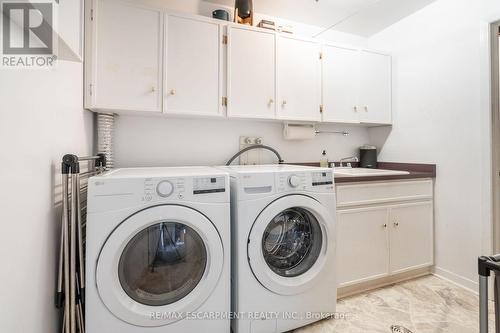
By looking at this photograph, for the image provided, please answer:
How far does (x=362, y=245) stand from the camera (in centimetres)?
181

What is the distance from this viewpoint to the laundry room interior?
101cm

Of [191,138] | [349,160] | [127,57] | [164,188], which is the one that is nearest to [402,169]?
[349,160]

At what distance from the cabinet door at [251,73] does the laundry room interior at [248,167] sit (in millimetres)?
12

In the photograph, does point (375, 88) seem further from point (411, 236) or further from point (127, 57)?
point (127, 57)

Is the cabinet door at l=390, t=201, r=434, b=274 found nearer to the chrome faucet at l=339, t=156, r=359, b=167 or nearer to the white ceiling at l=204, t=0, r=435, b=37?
the chrome faucet at l=339, t=156, r=359, b=167

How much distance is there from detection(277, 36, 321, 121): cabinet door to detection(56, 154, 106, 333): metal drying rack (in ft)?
4.78

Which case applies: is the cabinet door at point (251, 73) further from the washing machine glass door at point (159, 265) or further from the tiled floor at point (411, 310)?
the tiled floor at point (411, 310)

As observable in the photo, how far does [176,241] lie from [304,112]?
1.46 m

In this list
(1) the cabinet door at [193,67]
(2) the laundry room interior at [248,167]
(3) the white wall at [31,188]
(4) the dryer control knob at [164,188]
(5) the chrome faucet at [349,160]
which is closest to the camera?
(3) the white wall at [31,188]

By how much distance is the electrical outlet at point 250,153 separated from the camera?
2170 millimetres

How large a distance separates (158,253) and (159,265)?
0.20ft

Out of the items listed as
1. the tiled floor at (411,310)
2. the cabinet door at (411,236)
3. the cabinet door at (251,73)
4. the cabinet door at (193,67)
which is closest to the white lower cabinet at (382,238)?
the cabinet door at (411,236)

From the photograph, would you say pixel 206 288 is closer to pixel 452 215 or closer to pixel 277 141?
pixel 277 141

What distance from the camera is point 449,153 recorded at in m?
1.99
